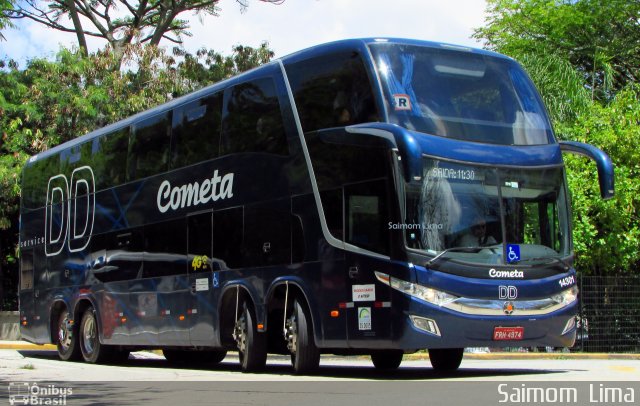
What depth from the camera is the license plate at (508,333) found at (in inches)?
540

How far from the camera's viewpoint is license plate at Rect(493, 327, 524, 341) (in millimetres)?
13727

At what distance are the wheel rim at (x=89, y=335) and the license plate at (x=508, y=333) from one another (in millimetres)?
10028

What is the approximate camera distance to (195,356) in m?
21.8

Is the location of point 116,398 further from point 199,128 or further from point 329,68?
point 199,128

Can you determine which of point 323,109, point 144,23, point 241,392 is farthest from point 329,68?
point 144,23

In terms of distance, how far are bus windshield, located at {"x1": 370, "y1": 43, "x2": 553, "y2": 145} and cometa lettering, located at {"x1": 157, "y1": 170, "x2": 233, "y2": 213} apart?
379 cm

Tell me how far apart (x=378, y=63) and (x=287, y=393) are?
4.57 meters

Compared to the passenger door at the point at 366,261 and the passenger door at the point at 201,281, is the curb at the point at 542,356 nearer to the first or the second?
the passenger door at the point at 201,281

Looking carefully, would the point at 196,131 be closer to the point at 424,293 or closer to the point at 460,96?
the point at 460,96

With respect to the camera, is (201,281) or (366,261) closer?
(366,261)

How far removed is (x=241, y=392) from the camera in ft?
40.4

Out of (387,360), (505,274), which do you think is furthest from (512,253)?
(387,360)

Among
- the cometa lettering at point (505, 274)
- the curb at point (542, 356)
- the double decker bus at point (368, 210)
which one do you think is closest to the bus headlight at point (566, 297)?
the double decker bus at point (368, 210)

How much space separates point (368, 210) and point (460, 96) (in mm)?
1992
